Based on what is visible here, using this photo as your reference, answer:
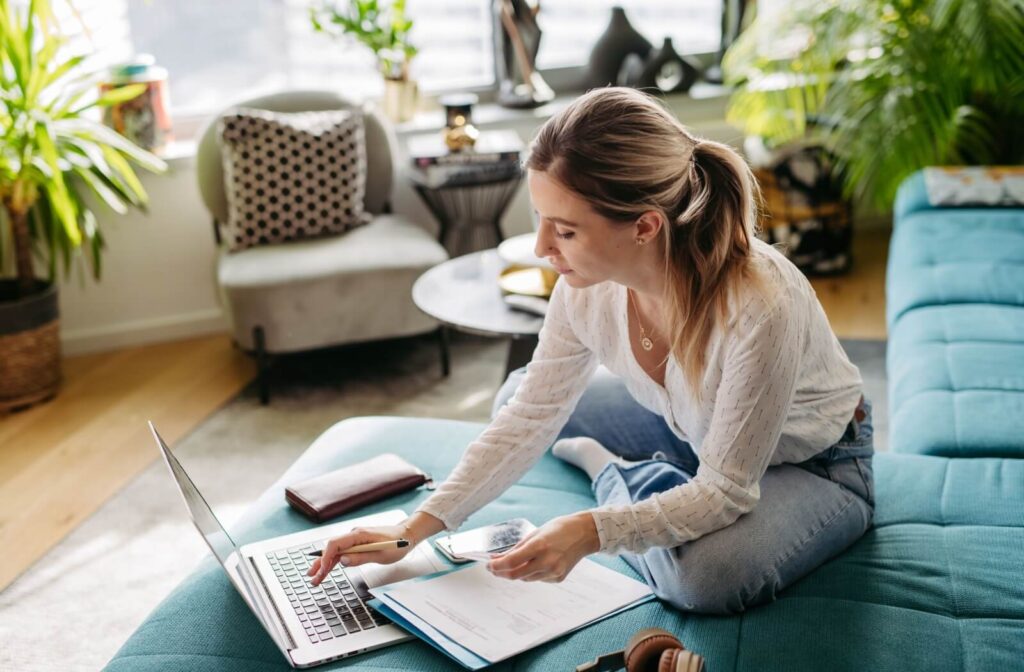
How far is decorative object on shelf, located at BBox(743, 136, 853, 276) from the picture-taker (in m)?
3.80

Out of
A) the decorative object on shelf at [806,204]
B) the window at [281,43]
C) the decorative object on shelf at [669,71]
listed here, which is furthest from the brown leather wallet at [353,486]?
the decorative object on shelf at [669,71]

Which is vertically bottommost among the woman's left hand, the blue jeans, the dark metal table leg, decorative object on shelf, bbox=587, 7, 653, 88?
the dark metal table leg

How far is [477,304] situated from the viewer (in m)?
2.52

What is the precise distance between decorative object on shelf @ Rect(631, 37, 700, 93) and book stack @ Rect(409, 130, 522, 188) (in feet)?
2.55

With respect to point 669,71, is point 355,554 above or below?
below

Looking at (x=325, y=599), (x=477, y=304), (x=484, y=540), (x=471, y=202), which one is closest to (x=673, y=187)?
(x=484, y=540)

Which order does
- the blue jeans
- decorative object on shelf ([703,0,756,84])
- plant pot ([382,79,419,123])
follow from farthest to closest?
decorative object on shelf ([703,0,756,84]) < plant pot ([382,79,419,123]) < the blue jeans

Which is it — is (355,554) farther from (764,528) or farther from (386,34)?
(386,34)

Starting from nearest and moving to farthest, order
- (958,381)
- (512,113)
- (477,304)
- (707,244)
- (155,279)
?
(707,244), (958,381), (477,304), (155,279), (512,113)

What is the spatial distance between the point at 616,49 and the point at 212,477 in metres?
2.24

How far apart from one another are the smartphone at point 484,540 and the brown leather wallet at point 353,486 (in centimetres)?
17

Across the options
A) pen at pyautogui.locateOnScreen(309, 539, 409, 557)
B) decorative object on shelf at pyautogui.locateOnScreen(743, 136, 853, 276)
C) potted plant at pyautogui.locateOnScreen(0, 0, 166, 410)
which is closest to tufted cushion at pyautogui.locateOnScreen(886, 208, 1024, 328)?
decorative object on shelf at pyautogui.locateOnScreen(743, 136, 853, 276)

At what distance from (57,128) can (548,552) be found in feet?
7.51

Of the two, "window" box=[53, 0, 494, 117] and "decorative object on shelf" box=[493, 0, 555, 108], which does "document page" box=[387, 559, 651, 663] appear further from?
"decorative object on shelf" box=[493, 0, 555, 108]
